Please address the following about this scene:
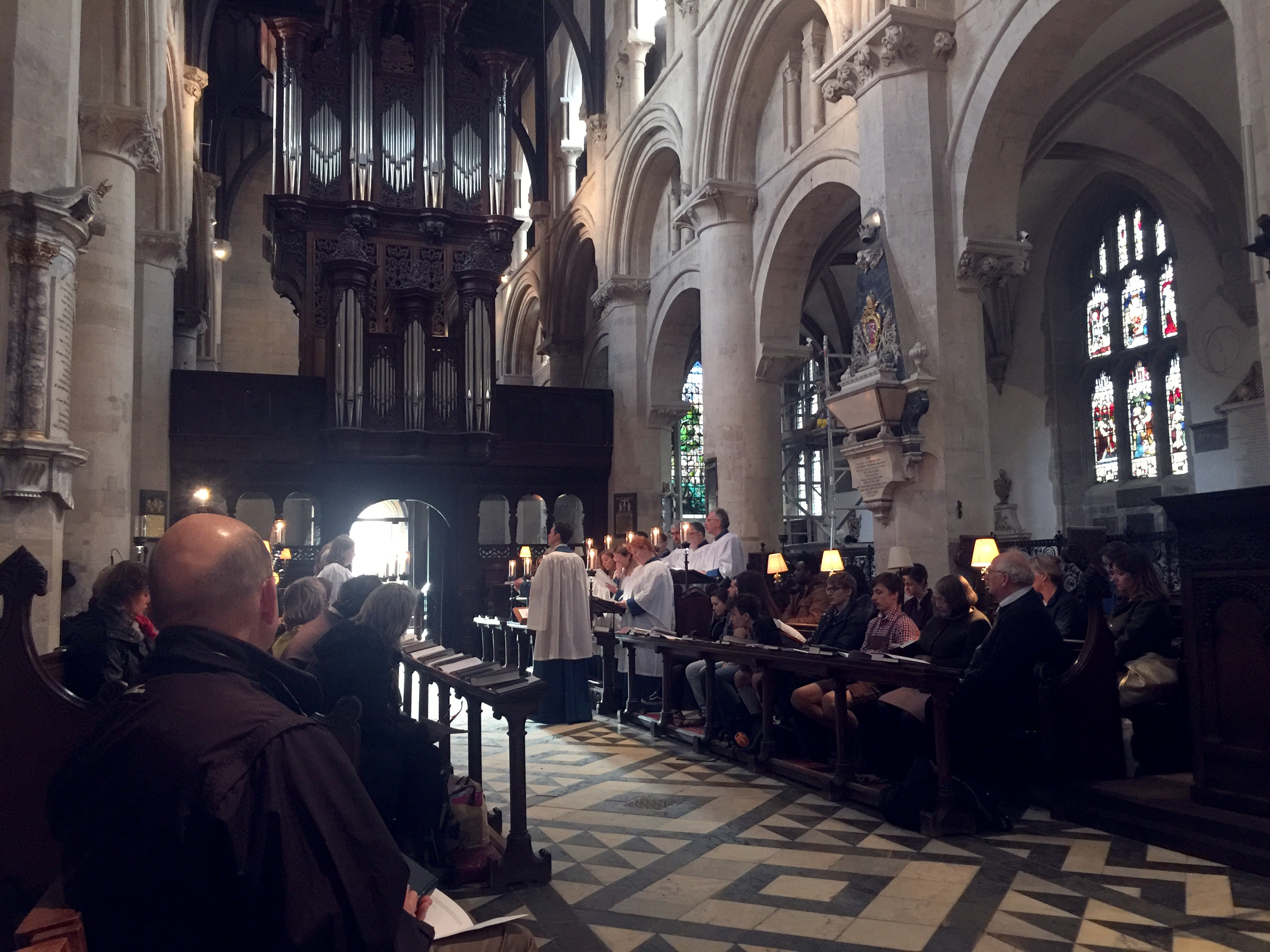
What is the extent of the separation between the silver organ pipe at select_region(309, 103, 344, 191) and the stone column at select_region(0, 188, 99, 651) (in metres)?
11.1

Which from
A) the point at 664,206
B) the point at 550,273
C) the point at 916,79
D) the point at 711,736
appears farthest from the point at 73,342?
the point at 550,273

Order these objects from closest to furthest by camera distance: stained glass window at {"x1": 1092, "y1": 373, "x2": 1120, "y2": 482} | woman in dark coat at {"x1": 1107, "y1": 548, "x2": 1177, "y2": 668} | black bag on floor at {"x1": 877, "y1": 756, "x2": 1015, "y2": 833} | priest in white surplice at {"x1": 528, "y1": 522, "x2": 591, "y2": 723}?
black bag on floor at {"x1": 877, "y1": 756, "x2": 1015, "y2": 833}, woman in dark coat at {"x1": 1107, "y1": 548, "x2": 1177, "y2": 668}, priest in white surplice at {"x1": 528, "y1": 522, "x2": 591, "y2": 723}, stained glass window at {"x1": 1092, "y1": 373, "x2": 1120, "y2": 482}

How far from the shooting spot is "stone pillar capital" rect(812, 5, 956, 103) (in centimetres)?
995

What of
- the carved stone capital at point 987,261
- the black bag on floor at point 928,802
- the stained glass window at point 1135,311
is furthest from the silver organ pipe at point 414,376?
the black bag on floor at point 928,802

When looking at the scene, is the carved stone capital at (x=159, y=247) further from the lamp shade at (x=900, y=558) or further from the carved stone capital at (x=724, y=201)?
the lamp shade at (x=900, y=558)

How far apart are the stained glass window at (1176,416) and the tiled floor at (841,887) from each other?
39.7 feet

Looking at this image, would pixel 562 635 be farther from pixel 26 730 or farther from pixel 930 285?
pixel 26 730

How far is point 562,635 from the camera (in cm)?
891

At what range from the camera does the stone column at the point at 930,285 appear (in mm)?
9820

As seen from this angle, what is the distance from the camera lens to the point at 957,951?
3564mm

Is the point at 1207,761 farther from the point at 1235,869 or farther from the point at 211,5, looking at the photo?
the point at 211,5

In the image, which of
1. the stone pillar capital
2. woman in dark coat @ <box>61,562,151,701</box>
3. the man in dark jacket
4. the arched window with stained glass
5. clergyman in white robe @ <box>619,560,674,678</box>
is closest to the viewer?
woman in dark coat @ <box>61,562,151,701</box>

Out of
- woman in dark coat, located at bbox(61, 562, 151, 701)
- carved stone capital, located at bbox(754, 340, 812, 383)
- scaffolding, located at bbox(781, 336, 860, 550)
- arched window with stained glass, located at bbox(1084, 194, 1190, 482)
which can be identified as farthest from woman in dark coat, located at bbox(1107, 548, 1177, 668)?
scaffolding, located at bbox(781, 336, 860, 550)

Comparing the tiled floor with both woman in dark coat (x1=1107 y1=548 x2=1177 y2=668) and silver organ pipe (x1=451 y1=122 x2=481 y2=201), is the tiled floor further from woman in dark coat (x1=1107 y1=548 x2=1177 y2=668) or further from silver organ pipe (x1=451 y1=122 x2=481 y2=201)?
silver organ pipe (x1=451 y1=122 x2=481 y2=201)
